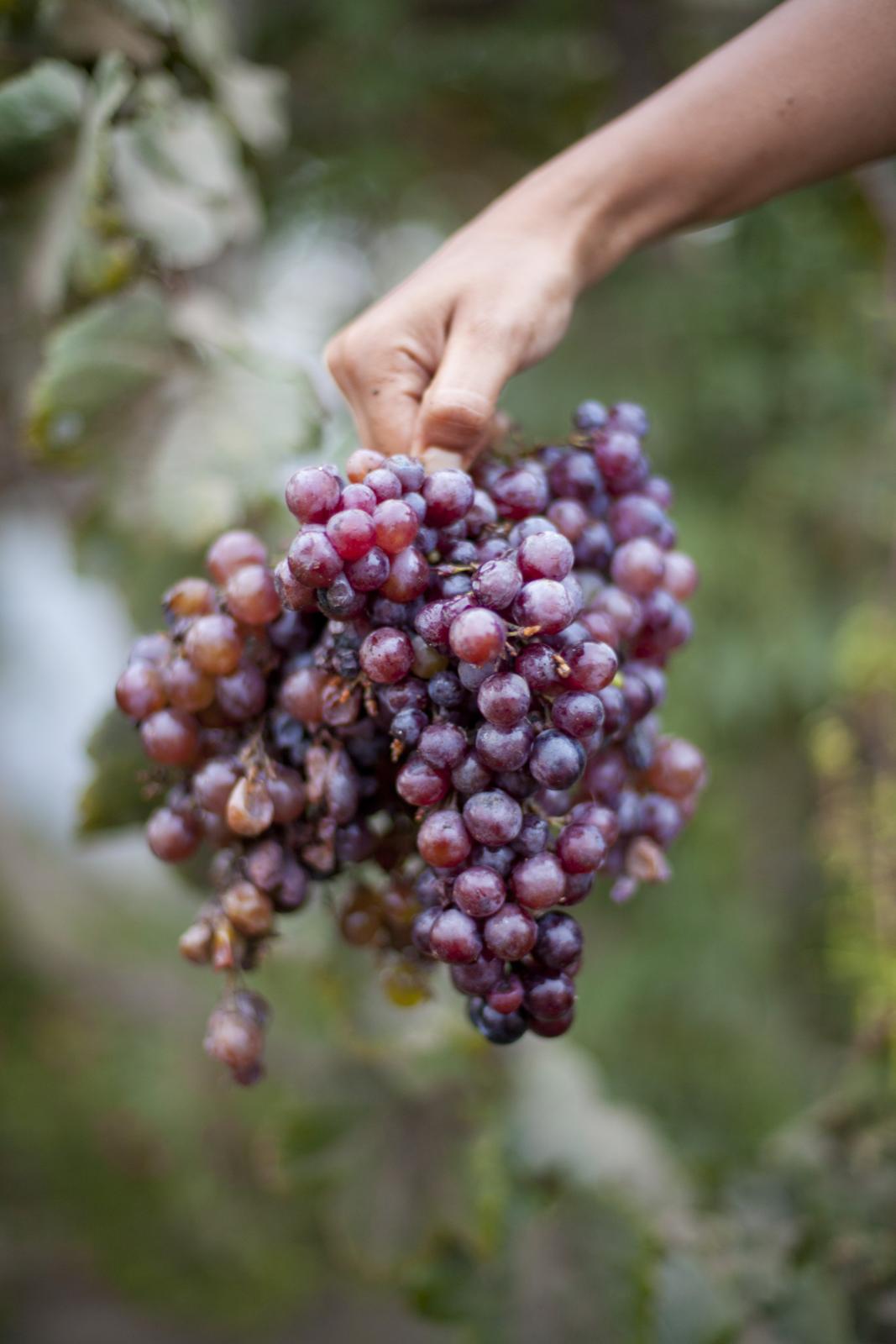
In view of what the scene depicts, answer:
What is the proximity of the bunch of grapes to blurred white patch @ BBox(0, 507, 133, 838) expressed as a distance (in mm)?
2849

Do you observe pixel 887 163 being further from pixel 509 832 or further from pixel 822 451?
pixel 509 832

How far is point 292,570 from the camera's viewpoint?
495 mm

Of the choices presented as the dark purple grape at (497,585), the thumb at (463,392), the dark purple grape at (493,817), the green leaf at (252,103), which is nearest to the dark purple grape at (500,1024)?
the dark purple grape at (493,817)

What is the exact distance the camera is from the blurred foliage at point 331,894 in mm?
940

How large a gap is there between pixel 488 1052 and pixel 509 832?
778 mm

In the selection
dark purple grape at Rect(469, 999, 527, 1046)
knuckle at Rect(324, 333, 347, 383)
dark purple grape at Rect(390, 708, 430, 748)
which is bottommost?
dark purple grape at Rect(469, 999, 527, 1046)

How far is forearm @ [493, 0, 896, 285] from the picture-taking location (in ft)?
1.92

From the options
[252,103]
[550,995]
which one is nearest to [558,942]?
[550,995]

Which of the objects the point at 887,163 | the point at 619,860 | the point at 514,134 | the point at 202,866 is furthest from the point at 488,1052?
the point at 514,134

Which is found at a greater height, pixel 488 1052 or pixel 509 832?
pixel 488 1052

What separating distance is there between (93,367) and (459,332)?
1.51 ft

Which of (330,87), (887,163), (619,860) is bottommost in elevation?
(619,860)

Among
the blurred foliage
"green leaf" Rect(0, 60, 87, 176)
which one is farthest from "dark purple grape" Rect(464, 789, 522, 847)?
"green leaf" Rect(0, 60, 87, 176)

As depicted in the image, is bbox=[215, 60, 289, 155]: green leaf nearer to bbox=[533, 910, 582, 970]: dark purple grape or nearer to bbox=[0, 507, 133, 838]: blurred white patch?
bbox=[533, 910, 582, 970]: dark purple grape
